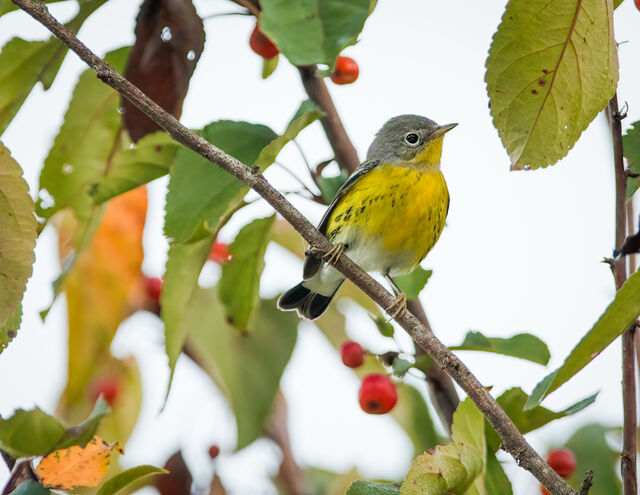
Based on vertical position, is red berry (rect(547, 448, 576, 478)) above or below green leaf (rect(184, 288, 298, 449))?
below

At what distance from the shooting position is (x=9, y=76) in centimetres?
222

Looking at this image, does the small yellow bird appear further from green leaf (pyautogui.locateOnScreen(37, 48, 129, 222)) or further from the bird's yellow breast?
green leaf (pyautogui.locateOnScreen(37, 48, 129, 222))

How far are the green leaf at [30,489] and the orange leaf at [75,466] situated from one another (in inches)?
1.3

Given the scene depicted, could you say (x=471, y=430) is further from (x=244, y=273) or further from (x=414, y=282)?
(x=244, y=273)

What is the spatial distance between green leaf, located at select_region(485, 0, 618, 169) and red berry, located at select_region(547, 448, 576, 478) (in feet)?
3.07

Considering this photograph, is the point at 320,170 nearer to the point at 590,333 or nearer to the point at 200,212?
the point at 200,212

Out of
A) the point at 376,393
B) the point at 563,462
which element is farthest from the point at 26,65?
the point at 563,462

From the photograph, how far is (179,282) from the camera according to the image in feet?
7.42

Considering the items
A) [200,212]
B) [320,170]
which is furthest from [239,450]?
[320,170]

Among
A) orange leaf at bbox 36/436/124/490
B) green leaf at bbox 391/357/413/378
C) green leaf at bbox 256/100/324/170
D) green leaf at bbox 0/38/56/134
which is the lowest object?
orange leaf at bbox 36/436/124/490

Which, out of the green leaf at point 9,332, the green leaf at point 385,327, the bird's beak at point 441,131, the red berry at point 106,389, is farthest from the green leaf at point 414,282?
the bird's beak at point 441,131

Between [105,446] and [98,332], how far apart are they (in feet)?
3.07

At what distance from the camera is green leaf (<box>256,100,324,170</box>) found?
191 cm

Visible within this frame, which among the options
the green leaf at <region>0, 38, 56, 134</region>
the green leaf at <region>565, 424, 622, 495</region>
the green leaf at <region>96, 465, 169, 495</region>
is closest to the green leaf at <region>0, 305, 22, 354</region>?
the green leaf at <region>96, 465, 169, 495</region>
